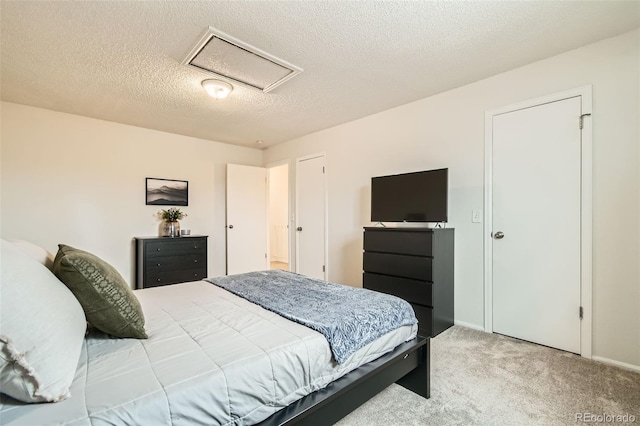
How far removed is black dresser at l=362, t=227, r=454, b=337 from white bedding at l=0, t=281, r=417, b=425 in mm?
1204

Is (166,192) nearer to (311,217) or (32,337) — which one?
(311,217)

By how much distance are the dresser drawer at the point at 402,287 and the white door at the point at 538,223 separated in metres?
0.68

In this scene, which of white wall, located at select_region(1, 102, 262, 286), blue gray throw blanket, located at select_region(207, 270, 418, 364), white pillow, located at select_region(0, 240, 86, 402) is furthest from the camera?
white wall, located at select_region(1, 102, 262, 286)

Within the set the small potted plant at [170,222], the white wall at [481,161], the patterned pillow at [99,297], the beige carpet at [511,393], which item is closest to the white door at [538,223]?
the white wall at [481,161]

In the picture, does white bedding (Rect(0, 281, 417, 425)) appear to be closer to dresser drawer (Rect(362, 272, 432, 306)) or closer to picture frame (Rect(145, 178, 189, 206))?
dresser drawer (Rect(362, 272, 432, 306))

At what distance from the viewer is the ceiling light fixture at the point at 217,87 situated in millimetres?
2740

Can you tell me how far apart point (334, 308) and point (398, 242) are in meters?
1.45

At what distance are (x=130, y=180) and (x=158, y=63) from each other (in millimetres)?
2304

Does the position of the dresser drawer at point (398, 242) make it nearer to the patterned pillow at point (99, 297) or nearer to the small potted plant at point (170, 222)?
the patterned pillow at point (99, 297)

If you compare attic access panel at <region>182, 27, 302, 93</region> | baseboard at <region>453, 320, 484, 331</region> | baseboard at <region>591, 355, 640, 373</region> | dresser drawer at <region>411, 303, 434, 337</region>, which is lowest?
baseboard at <region>453, 320, 484, 331</region>

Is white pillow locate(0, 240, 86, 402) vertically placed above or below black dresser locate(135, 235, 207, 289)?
above

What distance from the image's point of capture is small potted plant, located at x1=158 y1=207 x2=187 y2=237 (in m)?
4.40

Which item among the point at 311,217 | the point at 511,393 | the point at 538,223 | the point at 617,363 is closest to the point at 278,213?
the point at 311,217

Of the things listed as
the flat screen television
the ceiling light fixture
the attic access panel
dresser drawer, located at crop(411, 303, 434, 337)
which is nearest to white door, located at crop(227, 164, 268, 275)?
the ceiling light fixture
